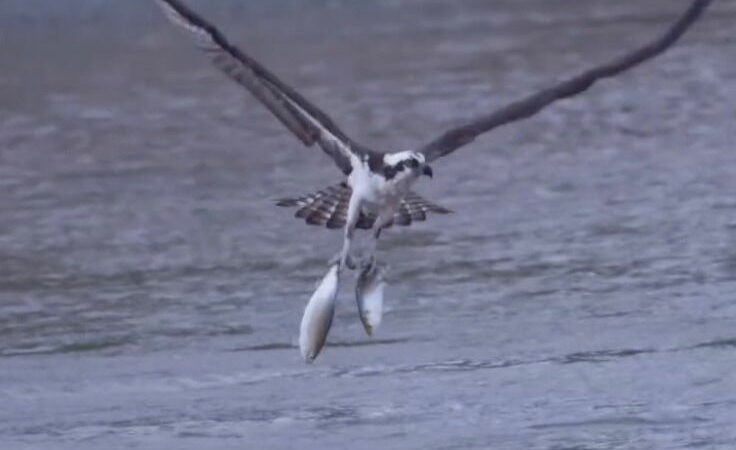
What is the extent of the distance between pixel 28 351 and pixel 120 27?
12.0m

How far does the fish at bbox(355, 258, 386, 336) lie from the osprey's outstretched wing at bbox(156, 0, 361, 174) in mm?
461

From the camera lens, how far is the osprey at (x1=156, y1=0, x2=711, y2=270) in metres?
9.24

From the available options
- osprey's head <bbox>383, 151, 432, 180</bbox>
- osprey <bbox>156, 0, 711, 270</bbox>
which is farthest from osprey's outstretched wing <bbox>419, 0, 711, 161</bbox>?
osprey's head <bbox>383, 151, 432, 180</bbox>

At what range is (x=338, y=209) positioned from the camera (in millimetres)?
9508

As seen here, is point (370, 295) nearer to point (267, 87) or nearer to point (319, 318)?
point (319, 318)

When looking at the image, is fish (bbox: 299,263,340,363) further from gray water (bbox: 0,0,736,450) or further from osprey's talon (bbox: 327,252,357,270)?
gray water (bbox: 0,0,736,450)

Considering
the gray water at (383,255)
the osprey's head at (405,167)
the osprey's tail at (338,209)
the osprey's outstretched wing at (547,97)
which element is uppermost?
the osprey's outstretched wing at (547,97)

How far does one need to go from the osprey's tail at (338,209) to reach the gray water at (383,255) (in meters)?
0.76

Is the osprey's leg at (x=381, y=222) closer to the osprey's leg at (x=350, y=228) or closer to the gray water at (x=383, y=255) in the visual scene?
the osprey's leg at (x=350, y=228)

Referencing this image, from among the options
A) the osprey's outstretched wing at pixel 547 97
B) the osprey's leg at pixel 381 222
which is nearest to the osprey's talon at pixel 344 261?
the osprey's leg at pixel 381 222

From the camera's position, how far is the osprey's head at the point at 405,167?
364 inches

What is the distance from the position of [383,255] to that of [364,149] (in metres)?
3.06

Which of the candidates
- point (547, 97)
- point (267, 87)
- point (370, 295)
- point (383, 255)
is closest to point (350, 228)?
point (370, 295)

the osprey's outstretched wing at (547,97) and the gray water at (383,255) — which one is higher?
the osprey's outstretched wing at (547,97)
